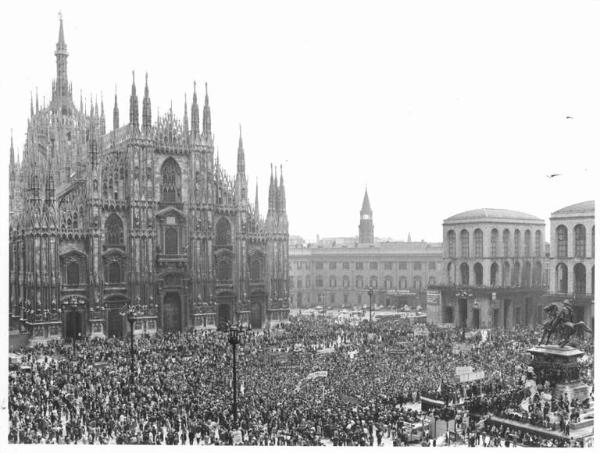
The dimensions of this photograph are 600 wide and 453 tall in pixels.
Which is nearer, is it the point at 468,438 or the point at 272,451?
the point at 272,451

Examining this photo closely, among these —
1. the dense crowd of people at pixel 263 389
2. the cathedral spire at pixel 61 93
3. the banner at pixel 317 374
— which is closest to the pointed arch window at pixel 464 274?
the dense crowd of people at pixel 263 389

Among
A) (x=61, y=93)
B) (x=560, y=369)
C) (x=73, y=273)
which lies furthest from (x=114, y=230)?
(x=560, y=369)

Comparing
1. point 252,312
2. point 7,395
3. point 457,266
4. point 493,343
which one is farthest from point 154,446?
point 457,266

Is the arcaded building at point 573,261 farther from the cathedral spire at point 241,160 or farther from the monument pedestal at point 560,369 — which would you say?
the cathedral spire at point 241,160

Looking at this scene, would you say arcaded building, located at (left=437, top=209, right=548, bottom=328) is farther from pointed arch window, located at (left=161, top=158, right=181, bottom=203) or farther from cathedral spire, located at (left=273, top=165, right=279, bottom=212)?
pointed arch window, located at (left=161, top=158, right=181, bottom=203)

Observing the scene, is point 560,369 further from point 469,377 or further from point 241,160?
point 241,160

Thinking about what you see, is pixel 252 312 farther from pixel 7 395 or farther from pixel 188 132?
pixel 7 395
